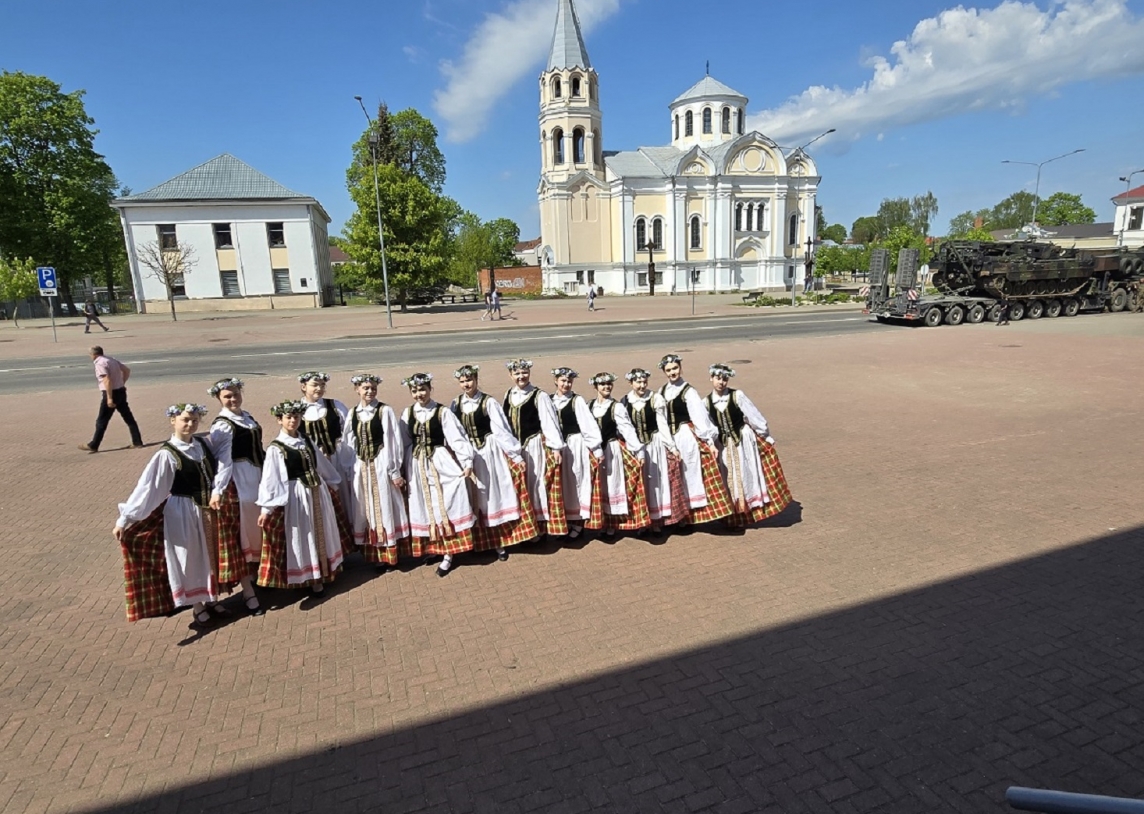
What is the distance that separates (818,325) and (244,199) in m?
39.0

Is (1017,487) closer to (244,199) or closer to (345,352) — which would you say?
(345,352)

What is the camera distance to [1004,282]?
24719mm

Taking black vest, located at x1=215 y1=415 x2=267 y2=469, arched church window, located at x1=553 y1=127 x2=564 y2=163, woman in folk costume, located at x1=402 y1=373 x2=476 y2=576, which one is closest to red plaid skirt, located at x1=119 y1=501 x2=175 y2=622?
black vest, located at x1=215 y1=415 x2=267 y2=469

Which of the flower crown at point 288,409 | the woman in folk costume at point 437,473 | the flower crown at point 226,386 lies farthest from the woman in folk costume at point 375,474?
the flower crown at point 226,386

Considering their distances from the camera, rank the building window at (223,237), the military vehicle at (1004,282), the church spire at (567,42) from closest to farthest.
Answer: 1. the military vehicle at (1004,282)
2. the building window at (223,237)
3. the church spire at (567,42)

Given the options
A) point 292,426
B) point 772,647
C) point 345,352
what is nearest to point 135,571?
point 292,426

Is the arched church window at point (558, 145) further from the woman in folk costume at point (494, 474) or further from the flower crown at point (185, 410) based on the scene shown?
the flower crown at point (185, 410)

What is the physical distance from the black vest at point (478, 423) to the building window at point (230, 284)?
46.2 meters

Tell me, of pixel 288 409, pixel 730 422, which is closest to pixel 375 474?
pixel 288 409

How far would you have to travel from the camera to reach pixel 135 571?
4293mm

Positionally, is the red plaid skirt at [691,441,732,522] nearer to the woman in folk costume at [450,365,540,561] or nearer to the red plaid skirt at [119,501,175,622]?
the woman in folk costume at [450,365,540,561]

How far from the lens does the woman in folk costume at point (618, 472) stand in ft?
18.3

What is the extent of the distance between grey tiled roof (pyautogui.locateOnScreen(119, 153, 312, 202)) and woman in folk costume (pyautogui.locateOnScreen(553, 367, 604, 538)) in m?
45.6

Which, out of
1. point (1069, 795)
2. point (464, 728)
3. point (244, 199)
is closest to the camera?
point (1069, 795)
